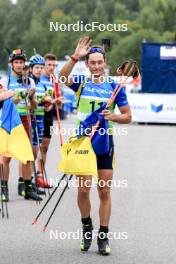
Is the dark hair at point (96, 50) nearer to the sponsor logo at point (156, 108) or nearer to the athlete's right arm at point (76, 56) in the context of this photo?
the athlete's right arm at point (76, 56)

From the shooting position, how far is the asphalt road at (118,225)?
7160 millimetres

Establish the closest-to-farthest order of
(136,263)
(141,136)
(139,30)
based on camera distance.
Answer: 1. (136,263)
2. (141,136)
3. (139,30)

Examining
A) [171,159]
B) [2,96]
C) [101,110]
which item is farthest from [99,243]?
[171,159]

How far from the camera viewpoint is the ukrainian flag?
8.91m

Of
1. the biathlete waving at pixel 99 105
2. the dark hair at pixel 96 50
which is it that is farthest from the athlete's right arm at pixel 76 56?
the dark hair at pixel 96 50

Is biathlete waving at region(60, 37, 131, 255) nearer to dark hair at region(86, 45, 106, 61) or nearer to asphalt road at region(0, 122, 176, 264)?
dark hair at region(86, 45, 106, 61)

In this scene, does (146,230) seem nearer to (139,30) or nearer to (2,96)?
(2,96)

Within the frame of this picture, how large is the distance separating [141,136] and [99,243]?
1634 cm

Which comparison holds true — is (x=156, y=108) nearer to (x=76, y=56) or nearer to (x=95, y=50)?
(x=95, y=50)

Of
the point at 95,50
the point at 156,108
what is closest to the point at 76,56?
the point at 95,50

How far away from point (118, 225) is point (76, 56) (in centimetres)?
250

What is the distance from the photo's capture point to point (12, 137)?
9156 millimetres

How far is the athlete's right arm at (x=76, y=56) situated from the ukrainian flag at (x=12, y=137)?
6.17 feet

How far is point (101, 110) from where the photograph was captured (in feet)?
23.7
